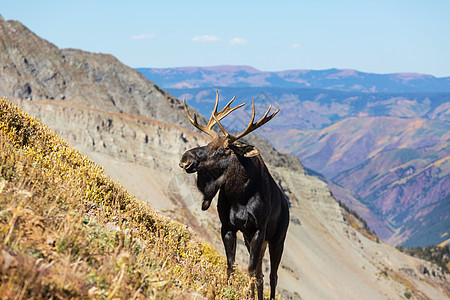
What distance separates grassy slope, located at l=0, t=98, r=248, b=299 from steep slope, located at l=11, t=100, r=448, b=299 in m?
33.9

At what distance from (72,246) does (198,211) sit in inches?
1693

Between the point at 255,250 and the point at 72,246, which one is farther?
the point at 255,250

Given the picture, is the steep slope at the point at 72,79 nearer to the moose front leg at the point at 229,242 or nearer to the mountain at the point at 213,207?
the mountain at the point at 213,207

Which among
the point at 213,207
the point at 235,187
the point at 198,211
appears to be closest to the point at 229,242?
the point at 235,187

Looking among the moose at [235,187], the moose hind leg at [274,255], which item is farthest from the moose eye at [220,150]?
the moose hind leg at [274,255]

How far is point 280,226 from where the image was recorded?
843cm

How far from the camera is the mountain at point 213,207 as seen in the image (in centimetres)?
4794

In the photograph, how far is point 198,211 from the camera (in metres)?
47.4

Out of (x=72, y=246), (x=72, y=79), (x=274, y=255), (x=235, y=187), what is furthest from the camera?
(x=72, y=79)

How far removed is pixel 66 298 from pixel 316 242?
6358cm

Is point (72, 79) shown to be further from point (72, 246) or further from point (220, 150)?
point (72, 246)

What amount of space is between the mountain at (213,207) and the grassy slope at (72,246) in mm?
30142

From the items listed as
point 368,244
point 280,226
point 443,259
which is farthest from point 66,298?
point 443,259

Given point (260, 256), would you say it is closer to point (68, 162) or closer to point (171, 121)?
point (68, 162)
